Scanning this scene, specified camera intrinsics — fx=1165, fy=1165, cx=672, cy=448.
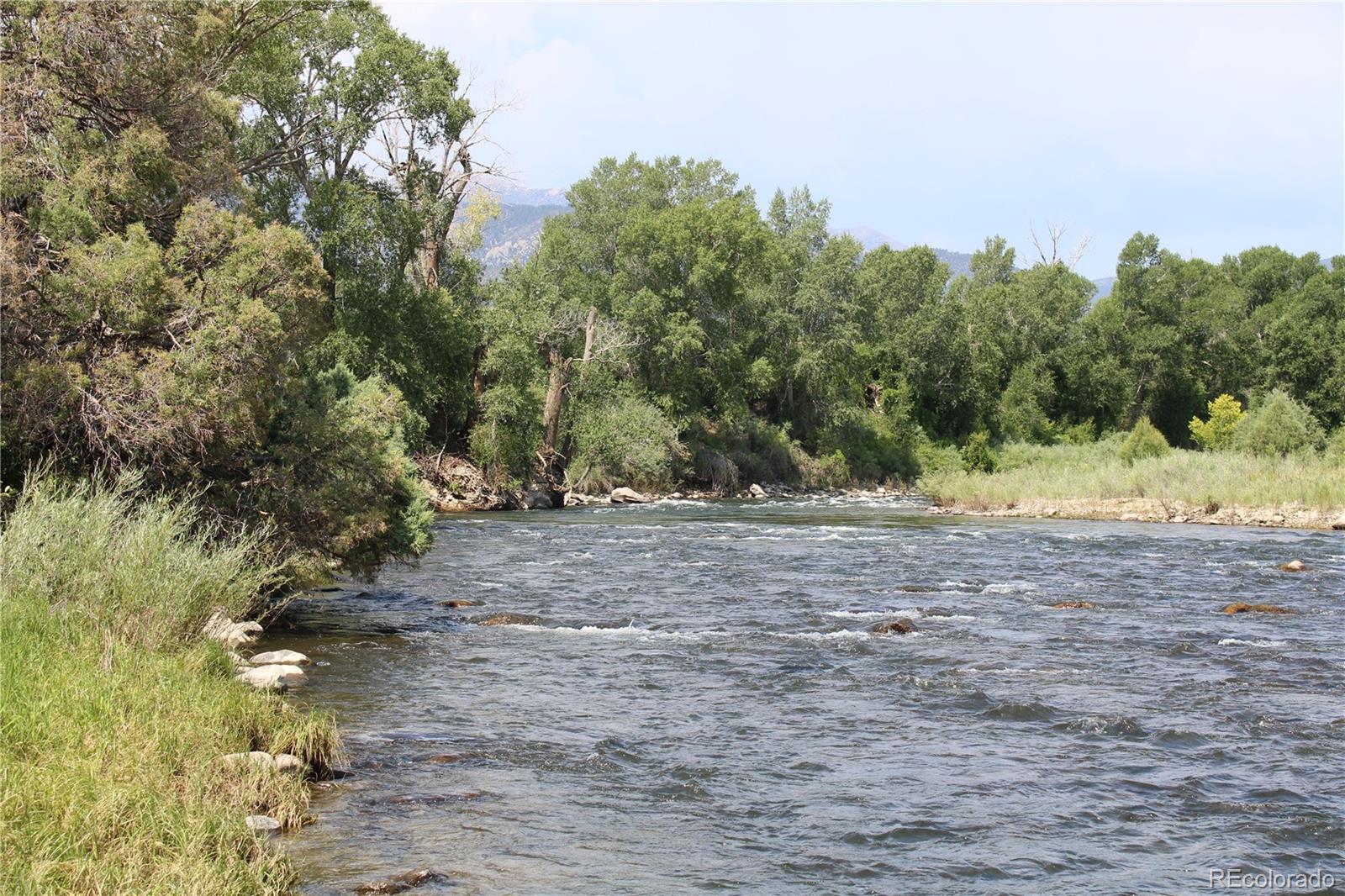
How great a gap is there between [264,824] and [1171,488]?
122ft

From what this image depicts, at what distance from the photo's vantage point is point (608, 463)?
49.8m

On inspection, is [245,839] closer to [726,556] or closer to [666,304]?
[726,556]

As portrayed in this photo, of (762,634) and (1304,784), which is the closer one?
(1304,784)

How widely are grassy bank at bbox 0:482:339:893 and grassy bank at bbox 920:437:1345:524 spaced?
109 feet

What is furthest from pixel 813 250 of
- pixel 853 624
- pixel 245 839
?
pixel 245 839

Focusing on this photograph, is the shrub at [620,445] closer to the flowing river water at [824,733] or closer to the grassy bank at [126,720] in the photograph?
the flowing river water at [824,733]

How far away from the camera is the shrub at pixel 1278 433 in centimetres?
4691

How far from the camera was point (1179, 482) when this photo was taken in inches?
1560

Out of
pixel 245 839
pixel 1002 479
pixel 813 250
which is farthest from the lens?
pixel 813 250

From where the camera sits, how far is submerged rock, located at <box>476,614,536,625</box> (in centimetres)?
1705

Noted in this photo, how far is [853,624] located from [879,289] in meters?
59.0

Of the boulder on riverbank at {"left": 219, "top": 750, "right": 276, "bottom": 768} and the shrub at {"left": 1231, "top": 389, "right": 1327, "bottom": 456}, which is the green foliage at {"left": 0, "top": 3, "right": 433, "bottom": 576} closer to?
the boulder on riverbank at {"left": 219, "top": 750, "right": 276, "bottom": 768}

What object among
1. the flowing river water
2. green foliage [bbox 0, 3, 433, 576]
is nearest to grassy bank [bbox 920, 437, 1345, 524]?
the flowing river water

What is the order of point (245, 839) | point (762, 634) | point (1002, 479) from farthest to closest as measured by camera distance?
point (1002, 479)
point (762, 634)
point (245, 839)
